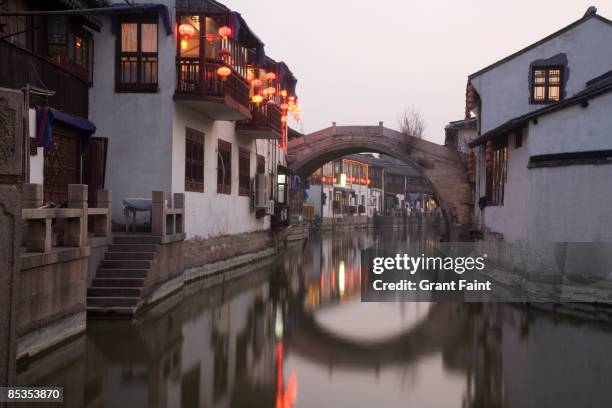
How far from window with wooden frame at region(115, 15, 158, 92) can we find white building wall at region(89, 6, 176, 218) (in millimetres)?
179

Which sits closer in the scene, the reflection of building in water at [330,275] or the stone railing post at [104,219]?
the stone railing post at [104,219]

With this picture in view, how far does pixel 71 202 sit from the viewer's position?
11133 mm

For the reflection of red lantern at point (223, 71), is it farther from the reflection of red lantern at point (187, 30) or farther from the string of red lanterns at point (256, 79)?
the reflection of red lantern at point (187, 30)

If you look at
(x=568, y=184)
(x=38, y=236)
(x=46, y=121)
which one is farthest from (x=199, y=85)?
(x=568, y=184)

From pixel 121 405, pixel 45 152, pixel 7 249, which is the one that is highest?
pixel 45 152

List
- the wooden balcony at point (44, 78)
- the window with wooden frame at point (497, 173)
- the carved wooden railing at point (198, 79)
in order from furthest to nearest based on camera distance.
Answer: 1. the window with wooden frame at point (497, 173)
2. the carved wooden railing at point (198, 79)
3. the wooden balcony at point (44, 78)

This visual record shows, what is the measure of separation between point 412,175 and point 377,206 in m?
8.89

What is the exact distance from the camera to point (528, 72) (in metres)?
23.5

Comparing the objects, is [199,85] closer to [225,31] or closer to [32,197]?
[225,31]

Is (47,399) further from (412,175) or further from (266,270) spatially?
(412,175)

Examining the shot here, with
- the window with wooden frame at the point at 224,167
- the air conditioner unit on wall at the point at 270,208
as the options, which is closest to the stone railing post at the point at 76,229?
the window with wooden frame at the point at 224,167

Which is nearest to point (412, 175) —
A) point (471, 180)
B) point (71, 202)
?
point (471, 180)

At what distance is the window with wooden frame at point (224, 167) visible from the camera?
21359mm

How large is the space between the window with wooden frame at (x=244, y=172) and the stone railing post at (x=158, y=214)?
9.02 m
